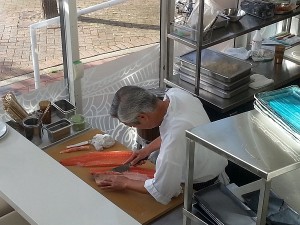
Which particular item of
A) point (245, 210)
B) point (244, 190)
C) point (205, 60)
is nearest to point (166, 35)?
point (205, 60)

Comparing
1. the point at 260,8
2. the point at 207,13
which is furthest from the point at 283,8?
the point at 207,13

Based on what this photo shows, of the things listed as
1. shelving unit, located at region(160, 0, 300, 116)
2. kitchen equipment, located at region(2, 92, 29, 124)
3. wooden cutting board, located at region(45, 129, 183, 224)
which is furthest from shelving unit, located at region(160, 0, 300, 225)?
kitchen equipment, located at region(2, 92, 29, 124)

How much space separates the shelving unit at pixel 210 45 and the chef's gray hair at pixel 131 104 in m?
0.60

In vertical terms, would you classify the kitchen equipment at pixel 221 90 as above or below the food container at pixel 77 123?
above

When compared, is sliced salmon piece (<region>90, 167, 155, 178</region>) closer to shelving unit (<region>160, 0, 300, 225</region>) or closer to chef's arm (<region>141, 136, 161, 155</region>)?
chef's arm (<region>141, 136, 161, 155</region>)

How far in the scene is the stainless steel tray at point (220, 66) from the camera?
2.88 metres

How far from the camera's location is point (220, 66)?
2.96m

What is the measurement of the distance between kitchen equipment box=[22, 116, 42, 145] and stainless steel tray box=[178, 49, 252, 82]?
0.93 metres

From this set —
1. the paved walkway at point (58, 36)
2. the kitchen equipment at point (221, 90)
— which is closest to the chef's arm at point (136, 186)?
the kitchen equipment at point (221, 90)

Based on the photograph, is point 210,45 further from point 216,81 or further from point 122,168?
point 122,168

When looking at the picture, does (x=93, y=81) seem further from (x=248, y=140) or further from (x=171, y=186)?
(x=248, y=140)

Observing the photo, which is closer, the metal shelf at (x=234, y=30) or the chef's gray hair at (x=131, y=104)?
the chef's gray hair at (x=131, y=104)

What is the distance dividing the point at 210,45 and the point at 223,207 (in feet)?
4.09

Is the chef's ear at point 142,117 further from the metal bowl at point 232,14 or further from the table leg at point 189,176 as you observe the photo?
the metal bowl at point 232,14
